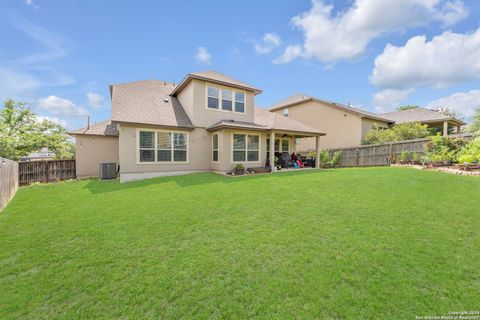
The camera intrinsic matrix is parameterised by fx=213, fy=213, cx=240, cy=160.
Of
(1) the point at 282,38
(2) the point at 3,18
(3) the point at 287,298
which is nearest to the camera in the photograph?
(3) the point at 287,298

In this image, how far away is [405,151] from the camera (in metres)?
13.4

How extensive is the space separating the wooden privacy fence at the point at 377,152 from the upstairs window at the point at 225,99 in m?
9.43

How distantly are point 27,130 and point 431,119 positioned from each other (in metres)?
36.3

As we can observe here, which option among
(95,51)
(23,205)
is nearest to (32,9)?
(95,51)

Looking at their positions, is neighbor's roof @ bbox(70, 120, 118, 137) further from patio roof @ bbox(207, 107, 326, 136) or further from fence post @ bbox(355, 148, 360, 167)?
fence post @ bbox(355, 148, 360, 167)

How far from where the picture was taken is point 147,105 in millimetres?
12711

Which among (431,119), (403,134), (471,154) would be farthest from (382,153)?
(431,119)

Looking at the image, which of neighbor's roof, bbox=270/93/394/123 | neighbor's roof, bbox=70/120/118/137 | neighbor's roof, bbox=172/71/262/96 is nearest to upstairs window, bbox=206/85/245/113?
neighbor's roof, bbox=172/71/262/96

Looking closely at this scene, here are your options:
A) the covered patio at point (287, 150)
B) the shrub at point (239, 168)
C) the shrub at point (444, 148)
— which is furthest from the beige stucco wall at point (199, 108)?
the shrub at point (444, 148)

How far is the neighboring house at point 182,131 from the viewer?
11.3 metres

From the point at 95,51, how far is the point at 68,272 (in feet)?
47.6

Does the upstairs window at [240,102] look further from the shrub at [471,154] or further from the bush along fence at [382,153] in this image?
the shrub at [471,154]

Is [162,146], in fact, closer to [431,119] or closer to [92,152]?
[92,152]

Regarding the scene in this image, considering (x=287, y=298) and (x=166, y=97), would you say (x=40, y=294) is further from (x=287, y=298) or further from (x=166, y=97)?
(x=166, y=97)
